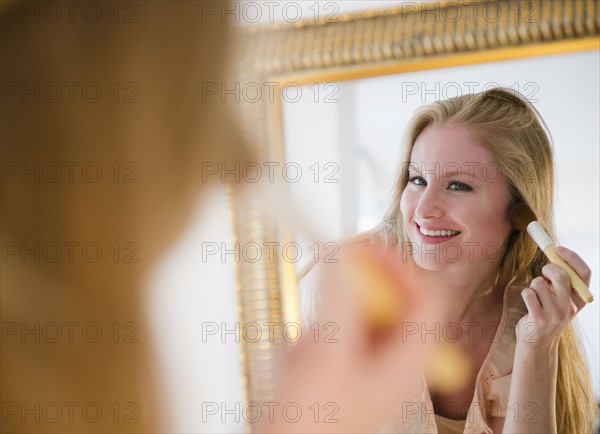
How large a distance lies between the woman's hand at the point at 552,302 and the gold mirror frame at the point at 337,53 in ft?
0.72

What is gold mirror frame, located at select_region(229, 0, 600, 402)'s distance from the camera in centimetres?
72

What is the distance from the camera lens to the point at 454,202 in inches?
28.9

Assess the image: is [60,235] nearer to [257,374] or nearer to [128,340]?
[128,340]

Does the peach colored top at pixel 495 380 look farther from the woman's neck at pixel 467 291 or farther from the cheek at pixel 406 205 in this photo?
the cheek at pixel 406 205

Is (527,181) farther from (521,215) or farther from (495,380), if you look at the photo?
(495,380)

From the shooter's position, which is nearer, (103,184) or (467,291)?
(103,184)

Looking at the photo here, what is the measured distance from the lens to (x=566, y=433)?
723 millimetres

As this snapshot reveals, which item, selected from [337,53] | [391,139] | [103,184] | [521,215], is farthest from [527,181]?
[103,184]

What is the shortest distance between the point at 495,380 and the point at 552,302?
0.10 m

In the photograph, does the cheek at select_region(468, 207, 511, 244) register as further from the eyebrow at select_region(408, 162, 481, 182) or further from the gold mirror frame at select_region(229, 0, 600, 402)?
the gold mirror frame at select_region(229, 0, 600, 402)

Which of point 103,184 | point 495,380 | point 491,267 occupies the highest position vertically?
point 103,184

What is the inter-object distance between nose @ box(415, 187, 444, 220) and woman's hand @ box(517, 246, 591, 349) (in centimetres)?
12

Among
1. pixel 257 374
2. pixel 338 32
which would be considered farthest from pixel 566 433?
pixel 338 32

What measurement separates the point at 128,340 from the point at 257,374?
0.54m
